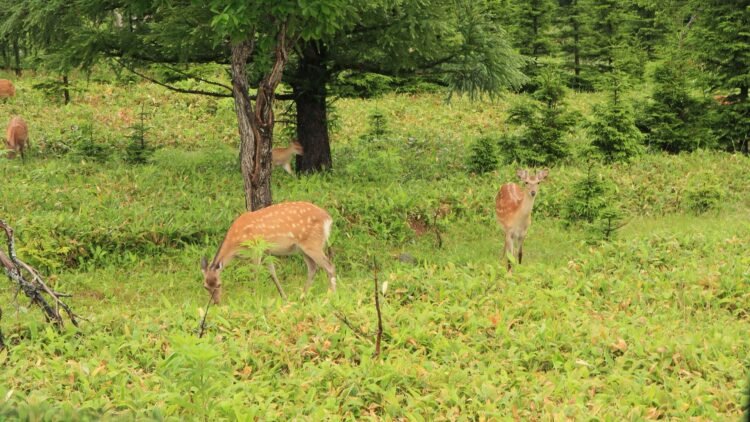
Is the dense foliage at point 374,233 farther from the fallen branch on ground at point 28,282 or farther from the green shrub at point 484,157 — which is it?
the fallen branch on ground at point 28,282

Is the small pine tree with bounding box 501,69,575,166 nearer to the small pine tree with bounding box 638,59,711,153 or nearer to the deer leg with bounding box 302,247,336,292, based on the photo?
the small pine tree with bounding box 638,59,711,153

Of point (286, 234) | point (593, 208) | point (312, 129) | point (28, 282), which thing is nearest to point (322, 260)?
point (286, 234)

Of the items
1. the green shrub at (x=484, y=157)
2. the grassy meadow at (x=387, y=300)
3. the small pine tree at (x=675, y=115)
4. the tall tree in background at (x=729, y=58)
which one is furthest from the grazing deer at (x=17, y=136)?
the tall tree in background at (x=729, y=58)

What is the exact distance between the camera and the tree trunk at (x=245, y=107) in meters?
12.1

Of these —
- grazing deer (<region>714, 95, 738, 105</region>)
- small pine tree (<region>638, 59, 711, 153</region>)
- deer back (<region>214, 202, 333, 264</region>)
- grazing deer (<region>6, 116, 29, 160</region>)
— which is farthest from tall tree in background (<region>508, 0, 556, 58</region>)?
deer back (<region>214, 202, 333, 264</region>)

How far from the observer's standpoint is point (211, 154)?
730 inches

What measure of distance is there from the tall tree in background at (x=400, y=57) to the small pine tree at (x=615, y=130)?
115 inches

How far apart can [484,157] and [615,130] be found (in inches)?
128

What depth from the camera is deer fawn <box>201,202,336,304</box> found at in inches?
410

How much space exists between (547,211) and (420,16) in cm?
438

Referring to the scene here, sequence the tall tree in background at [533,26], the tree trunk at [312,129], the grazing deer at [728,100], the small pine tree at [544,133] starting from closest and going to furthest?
the tree trunk at [312,129] → the small pine tree at [544,133] → the grazing deer at [728,100] → the tall tree in background at [533,26]

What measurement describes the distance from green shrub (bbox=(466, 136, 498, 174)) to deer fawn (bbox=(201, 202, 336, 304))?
667cm

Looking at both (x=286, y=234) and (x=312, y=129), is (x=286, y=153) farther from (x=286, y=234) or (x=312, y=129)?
(x=286, y=234)

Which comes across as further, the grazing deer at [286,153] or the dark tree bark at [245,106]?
the grazing deer at [286,153]
